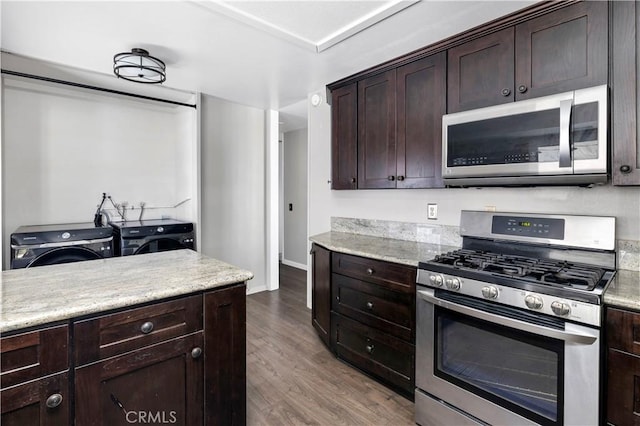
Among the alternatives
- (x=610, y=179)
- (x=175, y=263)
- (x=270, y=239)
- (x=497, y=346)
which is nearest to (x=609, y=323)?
(x=497, y=346)

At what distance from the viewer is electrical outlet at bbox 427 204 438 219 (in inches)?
98.7

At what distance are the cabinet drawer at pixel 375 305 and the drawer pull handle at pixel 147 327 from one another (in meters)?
1.41

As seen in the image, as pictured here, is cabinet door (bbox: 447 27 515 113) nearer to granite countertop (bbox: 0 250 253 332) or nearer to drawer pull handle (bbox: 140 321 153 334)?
granite countertop (bbox: 0 250 253 332)

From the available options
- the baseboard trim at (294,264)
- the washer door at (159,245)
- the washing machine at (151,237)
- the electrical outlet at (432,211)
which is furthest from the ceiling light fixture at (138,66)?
the baseboard trim at (294,264)

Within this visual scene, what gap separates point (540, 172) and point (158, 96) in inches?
147

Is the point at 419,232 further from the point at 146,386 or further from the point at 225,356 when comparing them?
the point at 146,386

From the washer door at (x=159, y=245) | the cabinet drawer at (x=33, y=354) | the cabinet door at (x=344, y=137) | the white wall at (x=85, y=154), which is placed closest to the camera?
the cabinet drawer at (x=33, y=354)

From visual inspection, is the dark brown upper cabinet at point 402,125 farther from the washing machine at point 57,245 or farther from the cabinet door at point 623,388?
the washing machine at point 57,245

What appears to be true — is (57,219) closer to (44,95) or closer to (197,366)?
(44,95)

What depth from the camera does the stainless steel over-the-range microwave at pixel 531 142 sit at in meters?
1.55

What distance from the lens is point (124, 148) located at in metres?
3.67

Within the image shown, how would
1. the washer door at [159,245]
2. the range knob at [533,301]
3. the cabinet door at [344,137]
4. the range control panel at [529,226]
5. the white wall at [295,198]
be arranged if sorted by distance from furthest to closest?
the white wall at [295,198]
the washer door at [159,245]
the cabinet door at [344,137]
the range control panel at [529,226]
the range knob at [533,301]

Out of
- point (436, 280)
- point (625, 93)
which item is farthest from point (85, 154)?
point (625, 93)

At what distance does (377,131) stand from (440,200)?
0.75 metres
